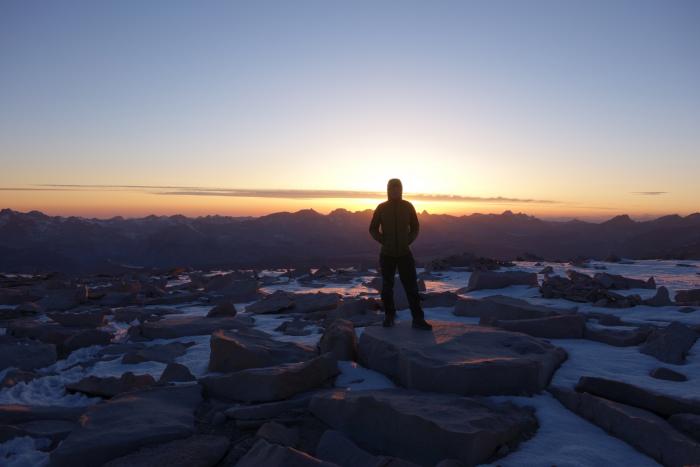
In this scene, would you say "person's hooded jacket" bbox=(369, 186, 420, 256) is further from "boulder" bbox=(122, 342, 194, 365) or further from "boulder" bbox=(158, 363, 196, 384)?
"boulder" bbox=(122, 342, 194, 365)

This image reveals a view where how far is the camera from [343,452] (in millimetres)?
→ 3615

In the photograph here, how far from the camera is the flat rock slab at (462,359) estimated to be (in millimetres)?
4469

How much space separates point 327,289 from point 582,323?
29.2ft

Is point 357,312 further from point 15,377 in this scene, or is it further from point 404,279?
point 15,377

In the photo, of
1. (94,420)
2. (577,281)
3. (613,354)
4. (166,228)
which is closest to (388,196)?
(613,354)

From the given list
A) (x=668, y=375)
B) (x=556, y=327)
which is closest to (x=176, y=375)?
(x=556, y=327)

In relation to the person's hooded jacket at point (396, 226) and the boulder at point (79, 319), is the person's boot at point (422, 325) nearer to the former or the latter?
the person's hooded jacket at point (396, 226)

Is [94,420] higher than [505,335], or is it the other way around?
[505,335]

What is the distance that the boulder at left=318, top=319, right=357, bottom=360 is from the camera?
228 inches

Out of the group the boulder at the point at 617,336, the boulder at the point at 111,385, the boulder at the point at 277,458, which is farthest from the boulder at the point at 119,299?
the boulder at the point at 617,336

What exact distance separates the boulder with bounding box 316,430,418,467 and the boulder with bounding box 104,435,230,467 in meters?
0.74

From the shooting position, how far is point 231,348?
18.5 ft

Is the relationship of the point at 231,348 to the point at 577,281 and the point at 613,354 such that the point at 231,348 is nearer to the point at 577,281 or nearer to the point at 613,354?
the point at 613,354

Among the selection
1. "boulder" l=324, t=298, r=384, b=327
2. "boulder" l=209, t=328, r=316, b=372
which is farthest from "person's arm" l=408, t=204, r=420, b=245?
"boulder" l=324, t=298, r=384, b=327
